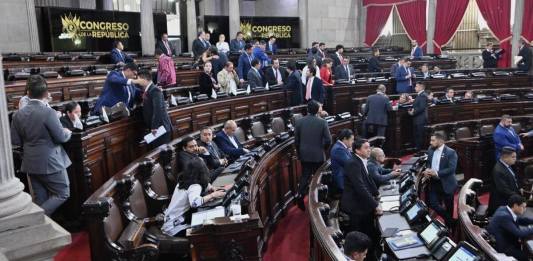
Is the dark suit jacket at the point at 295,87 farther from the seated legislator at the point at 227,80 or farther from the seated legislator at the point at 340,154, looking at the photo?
the seated legislator at the point at 340,154

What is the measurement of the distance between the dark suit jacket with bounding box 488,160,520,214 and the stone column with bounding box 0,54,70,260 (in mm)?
5264

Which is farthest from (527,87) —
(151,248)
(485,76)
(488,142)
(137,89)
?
(151,248)

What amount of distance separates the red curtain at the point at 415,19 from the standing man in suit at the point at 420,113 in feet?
29.2

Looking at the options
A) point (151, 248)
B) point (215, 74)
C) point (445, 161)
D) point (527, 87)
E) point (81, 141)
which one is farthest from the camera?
point (527, 87)

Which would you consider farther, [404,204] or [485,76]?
[485,76]

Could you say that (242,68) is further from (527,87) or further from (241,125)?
(527,87)

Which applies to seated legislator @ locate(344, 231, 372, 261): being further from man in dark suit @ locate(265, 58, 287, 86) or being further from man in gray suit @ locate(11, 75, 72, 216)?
man in dark suit @ locate(265, 58, 287, 86)

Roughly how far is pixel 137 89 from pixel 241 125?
5.44 feet

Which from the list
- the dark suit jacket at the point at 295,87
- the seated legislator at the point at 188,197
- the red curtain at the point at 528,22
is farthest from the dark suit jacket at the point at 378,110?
the red curtain at the point at 528,22

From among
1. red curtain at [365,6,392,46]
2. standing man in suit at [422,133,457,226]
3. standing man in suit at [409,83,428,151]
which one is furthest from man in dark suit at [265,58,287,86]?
red curtain at [365,6,392,46]

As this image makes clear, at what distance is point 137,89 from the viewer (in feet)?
18.1

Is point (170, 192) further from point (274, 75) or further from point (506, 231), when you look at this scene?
point (274, 75)

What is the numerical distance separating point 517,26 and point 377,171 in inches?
417

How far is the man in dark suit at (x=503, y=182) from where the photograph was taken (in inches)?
236
